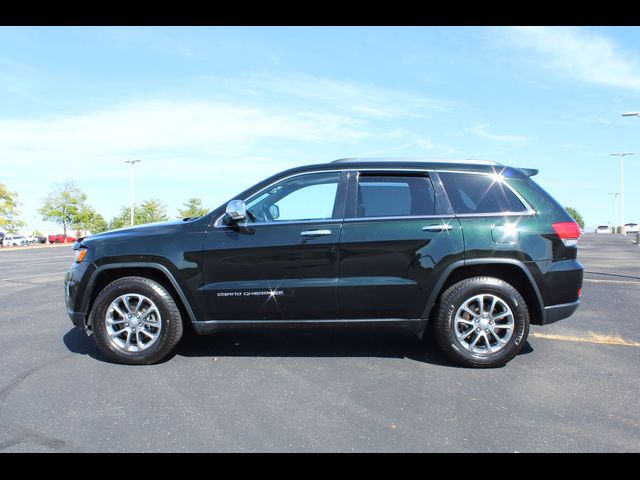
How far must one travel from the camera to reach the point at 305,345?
Result: 4.79 meters

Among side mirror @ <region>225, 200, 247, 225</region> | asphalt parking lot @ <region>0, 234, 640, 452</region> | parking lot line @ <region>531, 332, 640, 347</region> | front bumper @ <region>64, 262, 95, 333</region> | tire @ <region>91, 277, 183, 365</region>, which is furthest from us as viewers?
parking lot line @ <region>531, 332, 640, 347</region>

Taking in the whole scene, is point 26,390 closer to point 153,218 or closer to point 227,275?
point 227,275

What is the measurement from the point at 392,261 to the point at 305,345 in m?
1.38

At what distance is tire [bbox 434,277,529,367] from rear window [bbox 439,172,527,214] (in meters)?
0.64

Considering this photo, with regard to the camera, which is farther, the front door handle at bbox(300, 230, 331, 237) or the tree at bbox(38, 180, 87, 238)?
the tree at bbox(38, 180, 87, 238)

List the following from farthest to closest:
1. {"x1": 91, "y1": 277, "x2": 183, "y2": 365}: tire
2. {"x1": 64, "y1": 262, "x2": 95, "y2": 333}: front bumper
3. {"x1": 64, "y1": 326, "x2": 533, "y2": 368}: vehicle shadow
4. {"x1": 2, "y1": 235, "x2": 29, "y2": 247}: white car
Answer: {"x1": 2, "y1": 235, "x2": 29, "y2": 247}: white car
{"x1": 64, "y1": 326, "x2": 533, "y2": 368}: vehicle shadow
{"x1": 64, "y1": 262, "x2": 95, "y2": 333}: front bumper
{"x1": 91, "y1": 277, "x2": 183, "y2": 365}: tire

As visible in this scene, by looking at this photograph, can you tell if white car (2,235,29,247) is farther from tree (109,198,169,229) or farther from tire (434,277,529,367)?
tire (434,277,529,367)

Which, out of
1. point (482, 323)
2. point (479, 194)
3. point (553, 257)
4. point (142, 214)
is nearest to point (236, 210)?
point (479, 194)

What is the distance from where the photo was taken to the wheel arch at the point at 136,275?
4184 mm

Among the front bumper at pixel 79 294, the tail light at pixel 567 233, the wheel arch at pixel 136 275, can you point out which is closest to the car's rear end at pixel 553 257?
the tail light at pixel 567 233

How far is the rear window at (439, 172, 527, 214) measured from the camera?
4.20m

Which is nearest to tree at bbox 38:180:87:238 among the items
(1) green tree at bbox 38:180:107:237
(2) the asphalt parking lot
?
(1) green tree at bbox 38:180:107:237

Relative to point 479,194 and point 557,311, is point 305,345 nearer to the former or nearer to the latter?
point 479,194
